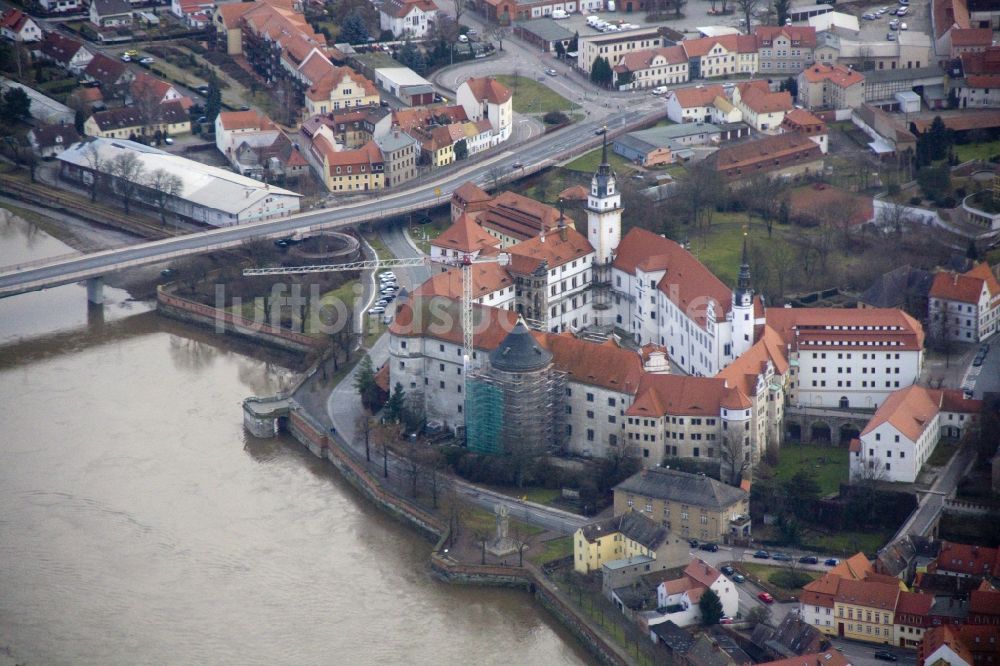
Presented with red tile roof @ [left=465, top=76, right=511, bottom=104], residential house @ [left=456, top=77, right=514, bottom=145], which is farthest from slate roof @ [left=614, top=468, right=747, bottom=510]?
red tile roof @ [left=465, top=76, right=511, bottom=104]

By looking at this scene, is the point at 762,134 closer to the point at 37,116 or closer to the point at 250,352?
the point at 250,352

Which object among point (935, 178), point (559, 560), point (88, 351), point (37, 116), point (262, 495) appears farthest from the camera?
point (37, 116)

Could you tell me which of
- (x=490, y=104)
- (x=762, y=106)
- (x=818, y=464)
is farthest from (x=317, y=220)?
(x=818, y=464)

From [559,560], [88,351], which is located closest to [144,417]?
[88,351]

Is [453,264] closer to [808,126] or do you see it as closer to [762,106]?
[808,126]

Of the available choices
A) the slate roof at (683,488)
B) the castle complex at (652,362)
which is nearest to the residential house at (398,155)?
the castle complex at (652,362)

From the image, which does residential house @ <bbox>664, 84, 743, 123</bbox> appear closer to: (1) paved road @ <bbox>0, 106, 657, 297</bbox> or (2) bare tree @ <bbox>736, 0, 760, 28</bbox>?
(1) paved road @ <bbox>0, 106, 657, 297</bbox>

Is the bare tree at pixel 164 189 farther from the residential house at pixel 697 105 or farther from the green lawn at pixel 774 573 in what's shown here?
the green lawn at pixel 774 573
